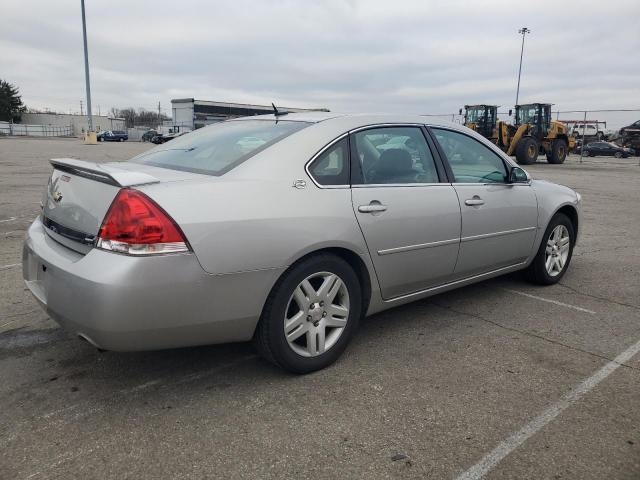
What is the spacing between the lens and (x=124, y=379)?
2.96m

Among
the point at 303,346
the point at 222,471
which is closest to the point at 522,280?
the point at 303,346

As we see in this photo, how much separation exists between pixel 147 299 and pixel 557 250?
3848 mm

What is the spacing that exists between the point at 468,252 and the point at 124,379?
242 cm

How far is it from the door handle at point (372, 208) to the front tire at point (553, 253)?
82.6 inches

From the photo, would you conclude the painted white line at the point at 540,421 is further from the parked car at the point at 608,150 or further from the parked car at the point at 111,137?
the parked car at the point at 111,137

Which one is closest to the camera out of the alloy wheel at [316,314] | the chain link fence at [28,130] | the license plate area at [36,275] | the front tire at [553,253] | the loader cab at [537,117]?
the license plate area at [36,275]

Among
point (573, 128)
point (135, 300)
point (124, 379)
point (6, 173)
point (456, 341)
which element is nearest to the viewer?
point (135, 300)

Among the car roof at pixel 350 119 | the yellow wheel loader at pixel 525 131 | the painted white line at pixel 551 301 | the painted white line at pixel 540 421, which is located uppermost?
the yellow wheel loader at pixel 525 131

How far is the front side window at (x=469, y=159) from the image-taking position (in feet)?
12.7

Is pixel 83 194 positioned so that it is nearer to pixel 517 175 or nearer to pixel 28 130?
pixel 517 175

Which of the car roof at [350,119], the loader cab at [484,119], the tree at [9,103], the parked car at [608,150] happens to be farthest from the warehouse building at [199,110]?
the tree at [9,103]

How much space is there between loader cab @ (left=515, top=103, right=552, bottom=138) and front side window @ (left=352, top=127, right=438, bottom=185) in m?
24.0

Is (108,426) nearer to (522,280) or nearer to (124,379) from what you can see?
(124,379)

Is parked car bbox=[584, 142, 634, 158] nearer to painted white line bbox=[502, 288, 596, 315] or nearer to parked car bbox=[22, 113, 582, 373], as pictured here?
painted white line bbox=[502, 288, 596, 315]
